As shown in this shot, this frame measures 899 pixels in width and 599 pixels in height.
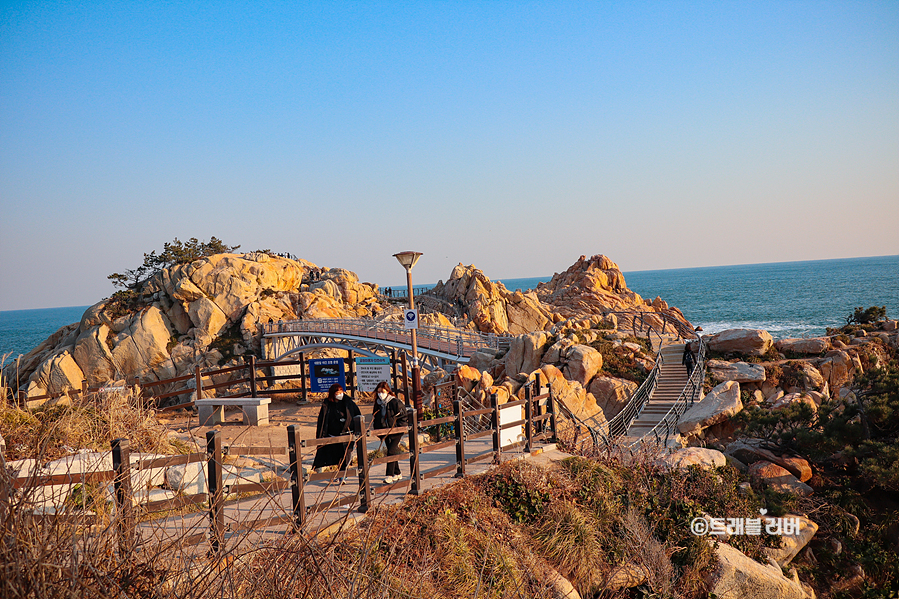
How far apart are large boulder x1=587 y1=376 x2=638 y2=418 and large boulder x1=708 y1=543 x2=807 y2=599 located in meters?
13.3

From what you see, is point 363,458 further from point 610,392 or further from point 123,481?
point 610,392

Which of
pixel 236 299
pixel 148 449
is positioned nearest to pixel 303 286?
pixel 236 299

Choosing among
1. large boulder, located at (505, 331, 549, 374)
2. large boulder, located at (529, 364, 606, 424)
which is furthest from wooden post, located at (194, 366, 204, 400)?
large boulder, located at (505, 331, 549, 374)

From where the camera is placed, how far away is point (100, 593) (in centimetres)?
282

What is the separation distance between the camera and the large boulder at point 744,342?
25156 millimetres

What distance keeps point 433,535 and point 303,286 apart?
51.0 metres

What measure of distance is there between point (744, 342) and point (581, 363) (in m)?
9.55

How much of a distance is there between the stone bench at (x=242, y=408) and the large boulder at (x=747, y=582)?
10733 mm

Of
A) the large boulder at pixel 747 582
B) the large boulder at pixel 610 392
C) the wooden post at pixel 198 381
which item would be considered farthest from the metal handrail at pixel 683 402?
the wooden post at pixel 198 381

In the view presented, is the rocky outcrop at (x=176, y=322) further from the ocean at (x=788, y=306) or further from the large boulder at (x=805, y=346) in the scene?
the ocean at (x=788, y=306)

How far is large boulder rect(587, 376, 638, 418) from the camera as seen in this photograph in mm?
21281

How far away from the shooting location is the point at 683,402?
812 inches

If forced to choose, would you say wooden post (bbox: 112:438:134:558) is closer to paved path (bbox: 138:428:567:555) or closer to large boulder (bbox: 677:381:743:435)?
paved path (bbox: 138:428:567:555)

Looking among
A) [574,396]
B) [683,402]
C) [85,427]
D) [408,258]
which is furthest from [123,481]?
[683,402]
